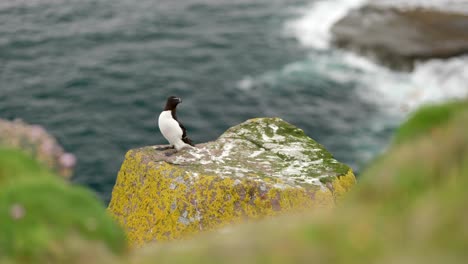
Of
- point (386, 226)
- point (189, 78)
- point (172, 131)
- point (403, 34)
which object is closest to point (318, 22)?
point (403, 34)

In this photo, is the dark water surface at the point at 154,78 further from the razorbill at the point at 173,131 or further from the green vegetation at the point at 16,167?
the green vegetation at the point at 16,167

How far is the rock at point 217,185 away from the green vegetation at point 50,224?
6447 mm

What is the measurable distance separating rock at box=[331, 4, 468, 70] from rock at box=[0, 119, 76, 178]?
1309 inches

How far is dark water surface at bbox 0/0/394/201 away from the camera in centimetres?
3092

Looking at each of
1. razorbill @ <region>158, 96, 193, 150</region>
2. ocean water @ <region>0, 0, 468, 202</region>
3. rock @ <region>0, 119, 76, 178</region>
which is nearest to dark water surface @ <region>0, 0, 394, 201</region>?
ocean water @ <region>0, 0, 468, 202</region>

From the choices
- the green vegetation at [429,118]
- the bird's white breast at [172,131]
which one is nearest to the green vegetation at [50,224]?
the green vegetation at [429,118]

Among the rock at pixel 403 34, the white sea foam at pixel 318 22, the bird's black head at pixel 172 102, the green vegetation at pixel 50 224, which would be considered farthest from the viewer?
the white sea foam at pixel 318 22

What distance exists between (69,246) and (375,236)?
2240 millimetres

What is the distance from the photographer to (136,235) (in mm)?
11906

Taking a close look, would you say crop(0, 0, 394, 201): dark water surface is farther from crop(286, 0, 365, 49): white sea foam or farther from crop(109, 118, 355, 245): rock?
crop(109, 118, 355, 245): rock

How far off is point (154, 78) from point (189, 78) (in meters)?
2.05

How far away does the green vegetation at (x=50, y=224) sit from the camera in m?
4.53

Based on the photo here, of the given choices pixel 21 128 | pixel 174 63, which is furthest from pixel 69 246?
pixel 174 63

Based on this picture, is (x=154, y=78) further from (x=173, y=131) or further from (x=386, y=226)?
(x=386, y=226)
